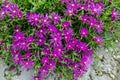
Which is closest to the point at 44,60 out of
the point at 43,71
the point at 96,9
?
the point at 43,71

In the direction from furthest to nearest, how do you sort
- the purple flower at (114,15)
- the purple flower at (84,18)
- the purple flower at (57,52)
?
the purple flower at (114,15) < the purple flower at (84,18) < the purple flower at (57,52)

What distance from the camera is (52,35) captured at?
303 cm

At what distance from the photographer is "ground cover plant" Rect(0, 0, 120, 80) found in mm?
3059

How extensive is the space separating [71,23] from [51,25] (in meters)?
0.22

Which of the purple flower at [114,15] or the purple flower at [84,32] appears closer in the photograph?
the purple flower at [84,32]

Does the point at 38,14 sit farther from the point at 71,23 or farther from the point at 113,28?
the point at 113,28

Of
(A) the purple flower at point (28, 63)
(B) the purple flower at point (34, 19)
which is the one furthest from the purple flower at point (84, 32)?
(A) the purple flower at point (28, 63)

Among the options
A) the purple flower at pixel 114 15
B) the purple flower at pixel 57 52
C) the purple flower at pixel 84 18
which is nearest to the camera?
the purple flower at pixel 57 52

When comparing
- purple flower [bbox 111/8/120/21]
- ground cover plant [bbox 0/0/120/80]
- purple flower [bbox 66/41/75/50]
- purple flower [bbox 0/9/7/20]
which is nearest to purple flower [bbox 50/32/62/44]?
ground cover plant [bbox 0/0/120/80]

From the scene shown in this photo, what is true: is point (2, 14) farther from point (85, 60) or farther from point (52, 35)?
point (85, 60)

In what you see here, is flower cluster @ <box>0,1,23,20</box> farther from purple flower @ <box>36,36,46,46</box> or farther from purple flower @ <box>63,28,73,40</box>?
purple flower @ <box>63,28,73,40</box>

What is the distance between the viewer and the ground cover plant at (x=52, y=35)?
3.06m

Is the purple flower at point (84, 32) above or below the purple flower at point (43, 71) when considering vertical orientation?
above

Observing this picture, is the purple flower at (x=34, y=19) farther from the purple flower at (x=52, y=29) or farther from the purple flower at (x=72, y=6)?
the purple flower at (x=72, y=6)
